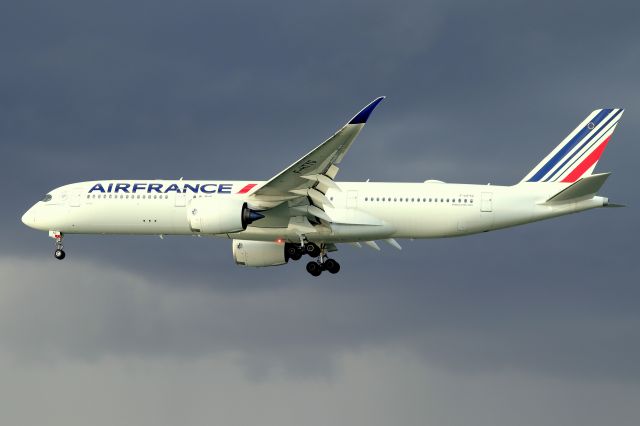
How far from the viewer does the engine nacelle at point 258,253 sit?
76.5 meters

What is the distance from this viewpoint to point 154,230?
73938 millimetres

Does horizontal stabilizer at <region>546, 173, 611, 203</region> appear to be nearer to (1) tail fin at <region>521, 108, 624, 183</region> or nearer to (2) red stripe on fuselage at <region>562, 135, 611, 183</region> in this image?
(1) tail fin at <region>521, 108, 624, 183</region>

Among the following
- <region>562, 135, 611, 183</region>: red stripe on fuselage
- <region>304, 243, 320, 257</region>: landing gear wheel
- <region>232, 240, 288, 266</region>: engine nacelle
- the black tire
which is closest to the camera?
<region>304, 243, 320, 257</region>: landing gear wheel

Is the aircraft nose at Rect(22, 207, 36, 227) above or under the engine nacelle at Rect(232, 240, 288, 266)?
above

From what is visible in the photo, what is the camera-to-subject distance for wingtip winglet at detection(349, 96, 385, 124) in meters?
59.2

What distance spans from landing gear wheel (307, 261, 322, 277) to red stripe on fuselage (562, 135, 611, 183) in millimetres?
14955

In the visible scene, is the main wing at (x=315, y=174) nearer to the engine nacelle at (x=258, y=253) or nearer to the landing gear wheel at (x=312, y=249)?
the landing gear wheel at (x=312, y=249)

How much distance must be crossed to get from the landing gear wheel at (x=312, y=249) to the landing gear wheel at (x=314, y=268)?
1.84 ft

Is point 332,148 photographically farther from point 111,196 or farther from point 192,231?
point 111,196

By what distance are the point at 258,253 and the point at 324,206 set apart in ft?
20.9

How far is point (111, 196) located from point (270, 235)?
386 inches

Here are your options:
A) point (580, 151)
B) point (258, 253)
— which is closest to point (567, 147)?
point (580, 151)

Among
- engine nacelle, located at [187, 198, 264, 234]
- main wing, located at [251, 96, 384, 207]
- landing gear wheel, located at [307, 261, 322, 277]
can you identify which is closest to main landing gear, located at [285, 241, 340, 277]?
landing gear wheel, located at [307, 261, 322, 277]

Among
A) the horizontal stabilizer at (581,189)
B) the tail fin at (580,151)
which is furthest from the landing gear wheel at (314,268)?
the horizontal stabilizer at (581,189)
